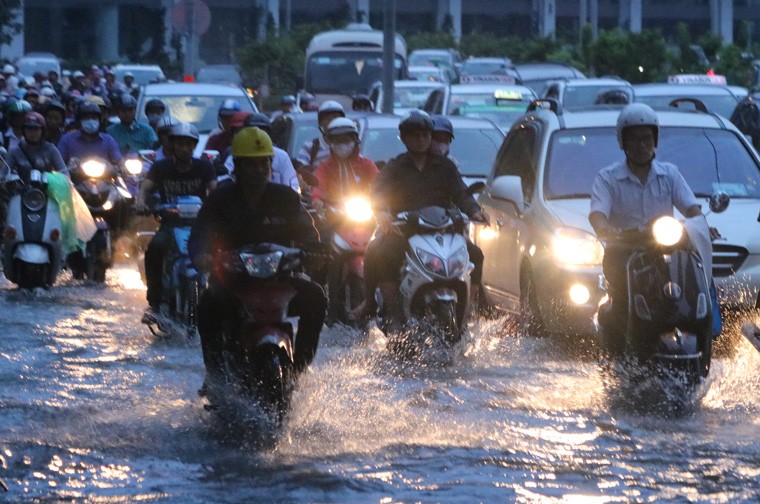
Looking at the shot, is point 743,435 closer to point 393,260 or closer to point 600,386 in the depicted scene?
point 600,386

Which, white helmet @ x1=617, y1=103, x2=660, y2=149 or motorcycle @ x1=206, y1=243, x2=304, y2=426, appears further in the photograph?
white helmet @ x1=617, y1=103, x2=660, y2=149

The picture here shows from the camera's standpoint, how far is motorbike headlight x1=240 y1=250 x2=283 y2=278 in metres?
7.82

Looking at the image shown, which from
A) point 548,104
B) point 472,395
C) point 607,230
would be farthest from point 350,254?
point 607,230

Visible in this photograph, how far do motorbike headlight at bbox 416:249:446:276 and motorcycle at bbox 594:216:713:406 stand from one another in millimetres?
2232

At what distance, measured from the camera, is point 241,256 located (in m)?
Result: 7.83

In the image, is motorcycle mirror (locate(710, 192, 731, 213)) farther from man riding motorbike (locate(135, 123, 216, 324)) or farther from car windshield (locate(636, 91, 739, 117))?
car windshield (locate(636, 91, 739, 117))

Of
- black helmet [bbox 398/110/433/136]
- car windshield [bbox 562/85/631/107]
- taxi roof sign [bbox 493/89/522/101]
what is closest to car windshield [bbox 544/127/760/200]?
black helmet [bbox 398/110/433/136]

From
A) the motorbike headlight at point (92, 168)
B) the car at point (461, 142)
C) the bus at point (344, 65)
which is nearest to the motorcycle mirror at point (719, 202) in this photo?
the car at point (461, 142)

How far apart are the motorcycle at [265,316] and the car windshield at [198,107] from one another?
14.7 meters

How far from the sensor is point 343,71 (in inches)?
1550

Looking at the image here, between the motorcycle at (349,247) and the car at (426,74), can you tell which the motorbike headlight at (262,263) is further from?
the car at (426,74)

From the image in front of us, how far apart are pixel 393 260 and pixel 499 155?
2512 millimetres

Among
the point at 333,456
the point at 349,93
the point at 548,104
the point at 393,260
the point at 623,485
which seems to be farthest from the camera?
the point at 349,93

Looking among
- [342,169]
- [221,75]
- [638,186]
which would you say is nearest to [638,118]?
[638,186]
